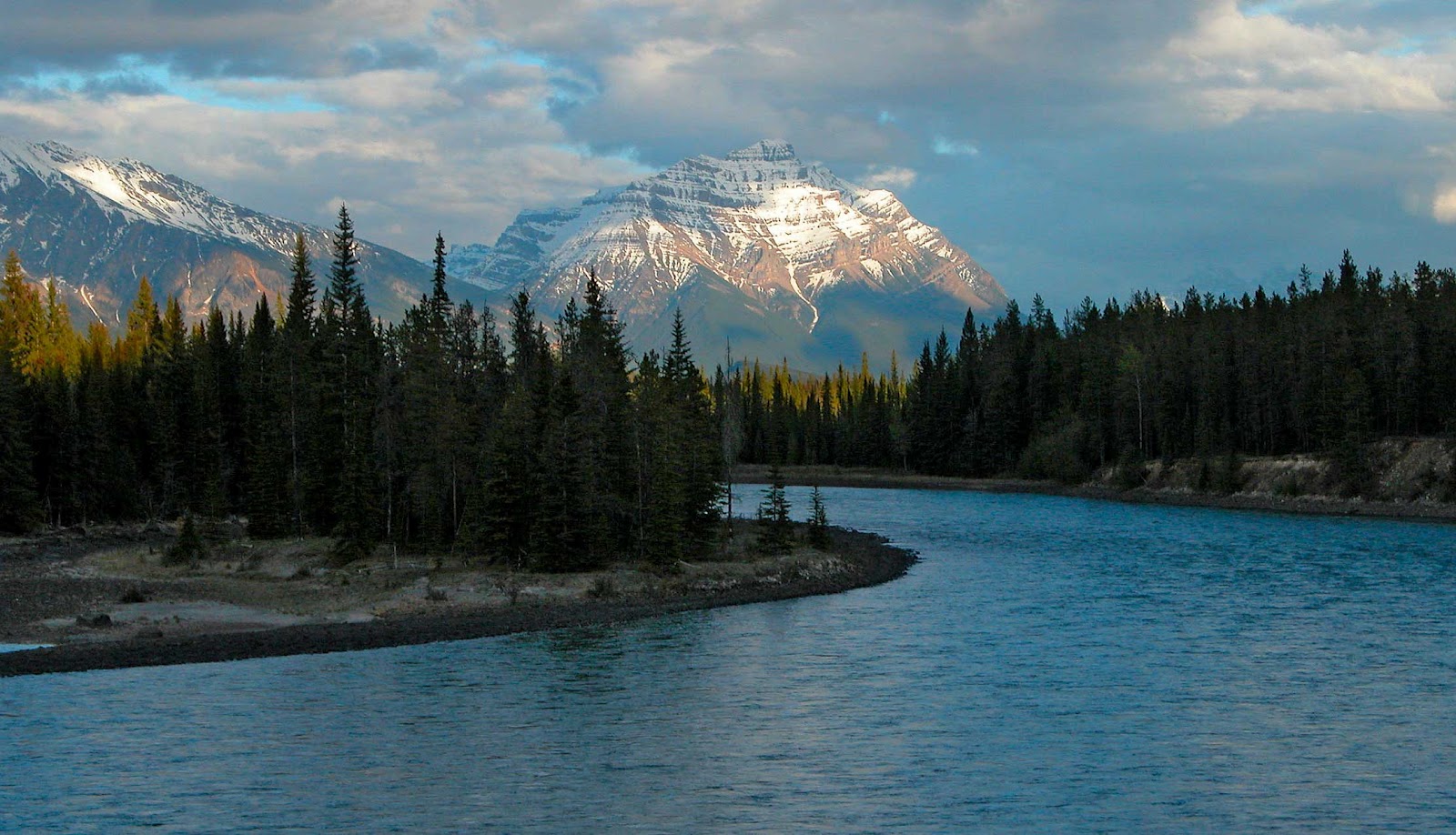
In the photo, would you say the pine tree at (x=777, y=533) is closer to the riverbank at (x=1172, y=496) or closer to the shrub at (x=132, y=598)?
the shrub at (x=132, y=598)

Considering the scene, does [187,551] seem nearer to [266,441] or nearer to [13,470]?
[266,441]

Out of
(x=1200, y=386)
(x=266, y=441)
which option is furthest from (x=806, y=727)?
(x=1200, y=386)

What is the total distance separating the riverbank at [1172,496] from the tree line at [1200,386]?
359cm

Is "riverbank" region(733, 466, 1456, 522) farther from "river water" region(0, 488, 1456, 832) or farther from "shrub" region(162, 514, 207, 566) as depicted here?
"shrub" region(162, 514, 207, 566)

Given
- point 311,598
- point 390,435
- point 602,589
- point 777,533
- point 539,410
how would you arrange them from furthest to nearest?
point 777,533, point 390,435, point 539,410, point 602,589, point 311,598

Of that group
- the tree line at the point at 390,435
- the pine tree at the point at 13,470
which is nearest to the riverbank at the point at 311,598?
the tree line at the point at 390,435

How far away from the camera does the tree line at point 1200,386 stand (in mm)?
123062

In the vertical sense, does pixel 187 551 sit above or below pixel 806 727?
above

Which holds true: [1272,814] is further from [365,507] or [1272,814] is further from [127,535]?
[127,535]

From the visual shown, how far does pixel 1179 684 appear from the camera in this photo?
42.1 meters

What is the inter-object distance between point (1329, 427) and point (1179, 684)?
294ft

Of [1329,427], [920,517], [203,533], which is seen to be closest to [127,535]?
[203,533]

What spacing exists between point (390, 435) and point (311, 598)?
54.8ft

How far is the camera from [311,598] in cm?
6034
